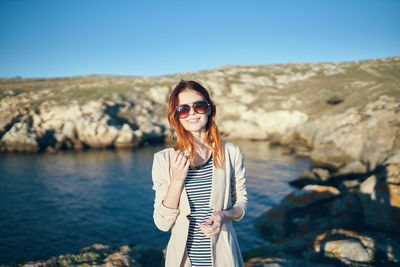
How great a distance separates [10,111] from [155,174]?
51.8m

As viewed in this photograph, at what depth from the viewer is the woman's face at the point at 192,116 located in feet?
9.97

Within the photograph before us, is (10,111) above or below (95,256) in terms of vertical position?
above

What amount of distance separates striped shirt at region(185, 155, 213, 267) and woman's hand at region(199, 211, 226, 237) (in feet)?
0.75

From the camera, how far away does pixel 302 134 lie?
121ft

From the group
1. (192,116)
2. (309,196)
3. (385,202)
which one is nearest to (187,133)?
(192,116)

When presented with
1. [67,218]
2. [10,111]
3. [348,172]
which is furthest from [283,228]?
[10,111]

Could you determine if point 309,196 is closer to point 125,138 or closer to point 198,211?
point 198,211

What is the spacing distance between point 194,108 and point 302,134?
3746 centimetres

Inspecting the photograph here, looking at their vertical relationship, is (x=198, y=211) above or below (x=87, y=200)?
above

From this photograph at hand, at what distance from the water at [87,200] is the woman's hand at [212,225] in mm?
9892

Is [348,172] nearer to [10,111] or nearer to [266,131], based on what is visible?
[266,131]

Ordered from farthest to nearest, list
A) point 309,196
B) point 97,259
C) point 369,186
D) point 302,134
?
point 302,134 < point 309,196 < point 369,186 < point 97,259

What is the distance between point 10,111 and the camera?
42.4 m

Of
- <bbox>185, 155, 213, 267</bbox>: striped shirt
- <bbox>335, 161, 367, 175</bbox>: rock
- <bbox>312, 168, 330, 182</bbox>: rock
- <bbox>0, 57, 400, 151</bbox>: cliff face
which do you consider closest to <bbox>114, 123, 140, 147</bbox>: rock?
<bbox>0, 57, 400, 151</bbox>: cliff face
